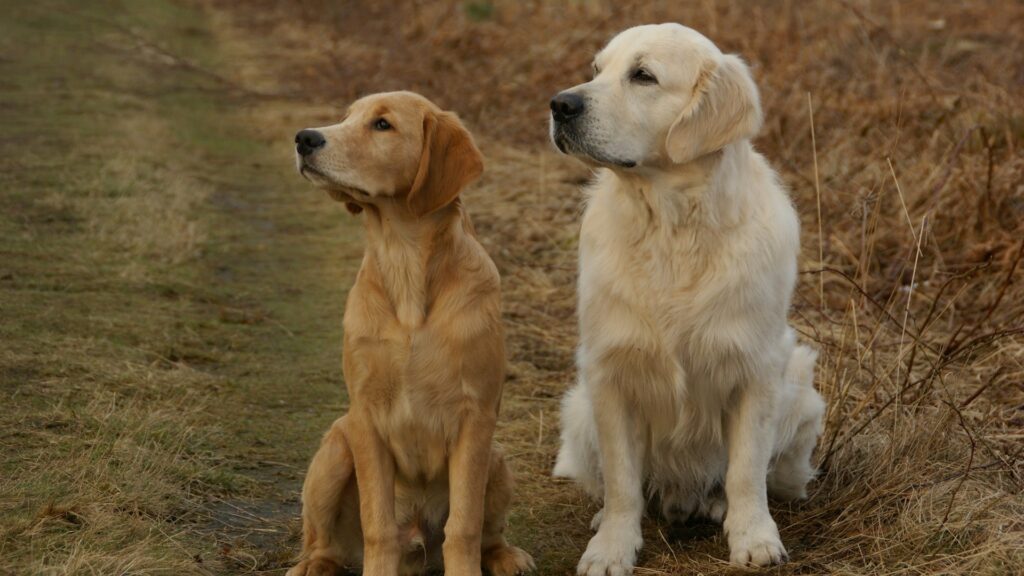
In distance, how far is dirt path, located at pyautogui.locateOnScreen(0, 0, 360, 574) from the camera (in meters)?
3.65

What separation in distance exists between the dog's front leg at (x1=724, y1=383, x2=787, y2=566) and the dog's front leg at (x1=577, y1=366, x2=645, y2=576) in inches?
11.5

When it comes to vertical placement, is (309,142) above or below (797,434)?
above

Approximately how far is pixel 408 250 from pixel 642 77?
89 centimetres

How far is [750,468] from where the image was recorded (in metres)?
3.72

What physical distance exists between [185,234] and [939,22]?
8.16 meters

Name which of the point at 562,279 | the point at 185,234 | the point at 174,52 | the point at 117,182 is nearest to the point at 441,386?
the point at 562,279

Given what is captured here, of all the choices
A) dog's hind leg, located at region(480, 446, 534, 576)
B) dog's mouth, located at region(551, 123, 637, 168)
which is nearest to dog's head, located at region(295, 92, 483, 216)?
dog's mouth, located at region(551, 123, 637, 168)

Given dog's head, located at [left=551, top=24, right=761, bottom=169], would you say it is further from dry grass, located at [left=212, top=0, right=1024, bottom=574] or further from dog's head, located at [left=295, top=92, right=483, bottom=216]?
dry grass, located at [left=212, top=0, right=1024, bottom=574]

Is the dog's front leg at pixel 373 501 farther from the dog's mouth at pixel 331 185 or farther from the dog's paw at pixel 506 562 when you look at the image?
the dog's mouth at pixel 331 185

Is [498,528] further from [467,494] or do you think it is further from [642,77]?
[642,77]

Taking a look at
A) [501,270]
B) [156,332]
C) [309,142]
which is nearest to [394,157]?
[309,142]

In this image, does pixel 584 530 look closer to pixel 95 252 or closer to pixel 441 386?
pixel 441 386

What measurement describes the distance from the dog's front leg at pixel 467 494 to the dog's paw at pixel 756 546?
2.70 ft

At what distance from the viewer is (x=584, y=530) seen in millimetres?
4141
